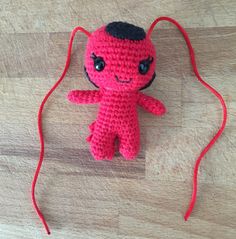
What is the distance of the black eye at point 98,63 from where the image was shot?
58cm

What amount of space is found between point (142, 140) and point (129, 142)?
7 centimetres

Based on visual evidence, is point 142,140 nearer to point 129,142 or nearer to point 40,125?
point 129,142

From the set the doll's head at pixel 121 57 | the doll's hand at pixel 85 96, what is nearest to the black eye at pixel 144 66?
the doll's head at pixel 121 57

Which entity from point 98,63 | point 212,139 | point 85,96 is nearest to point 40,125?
point 85,96

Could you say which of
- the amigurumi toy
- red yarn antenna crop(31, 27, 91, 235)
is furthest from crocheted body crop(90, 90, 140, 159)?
red yarn antenna crop(31, 27, 91, 235)

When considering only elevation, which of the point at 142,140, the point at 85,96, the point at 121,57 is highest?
the point at 121,57

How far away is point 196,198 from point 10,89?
0.54 m

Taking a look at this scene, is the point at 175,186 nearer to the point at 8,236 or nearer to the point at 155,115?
the point at 155,115

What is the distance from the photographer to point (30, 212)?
74 cm

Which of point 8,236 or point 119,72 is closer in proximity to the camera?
point 119,72

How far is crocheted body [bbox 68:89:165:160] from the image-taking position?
64 centimetres

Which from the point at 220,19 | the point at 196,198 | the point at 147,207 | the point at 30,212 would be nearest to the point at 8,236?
the point at 30,212

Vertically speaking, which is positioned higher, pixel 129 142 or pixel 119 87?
pixel 119 87

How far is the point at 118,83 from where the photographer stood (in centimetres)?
59
